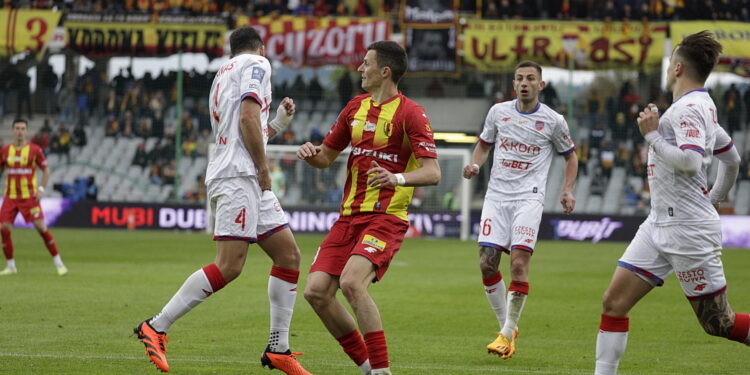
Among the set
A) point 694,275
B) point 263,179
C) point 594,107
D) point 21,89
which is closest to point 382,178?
point 263,179

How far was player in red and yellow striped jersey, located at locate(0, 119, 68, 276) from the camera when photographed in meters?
16.0

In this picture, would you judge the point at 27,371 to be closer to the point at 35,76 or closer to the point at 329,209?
the point at 329,209

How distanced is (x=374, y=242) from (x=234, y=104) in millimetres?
1683

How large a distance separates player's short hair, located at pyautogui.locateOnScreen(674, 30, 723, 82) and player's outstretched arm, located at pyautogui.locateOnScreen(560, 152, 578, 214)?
306 centimetres

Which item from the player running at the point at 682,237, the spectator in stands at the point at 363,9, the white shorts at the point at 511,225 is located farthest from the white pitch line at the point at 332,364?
the spectator in stands at the point at 363,9

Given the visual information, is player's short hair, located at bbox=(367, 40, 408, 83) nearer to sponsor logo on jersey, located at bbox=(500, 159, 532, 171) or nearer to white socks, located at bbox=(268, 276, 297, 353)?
white socks, located at bbox=(268, 276, 297, 353)

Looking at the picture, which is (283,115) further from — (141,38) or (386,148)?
(141,38)

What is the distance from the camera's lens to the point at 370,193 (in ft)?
22.5

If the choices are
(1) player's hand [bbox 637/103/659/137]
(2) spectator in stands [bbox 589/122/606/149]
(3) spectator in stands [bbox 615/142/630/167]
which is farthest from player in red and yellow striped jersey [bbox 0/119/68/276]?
(2) spectator in stands [bbox 589/122/606/149]

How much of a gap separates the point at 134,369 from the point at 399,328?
11.8 ft

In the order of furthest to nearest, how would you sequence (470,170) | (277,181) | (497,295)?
1. (277,181)
2. (497,295)
3. (470,170)

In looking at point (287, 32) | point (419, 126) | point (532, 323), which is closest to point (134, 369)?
point (419, 126)

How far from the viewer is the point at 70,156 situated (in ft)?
109

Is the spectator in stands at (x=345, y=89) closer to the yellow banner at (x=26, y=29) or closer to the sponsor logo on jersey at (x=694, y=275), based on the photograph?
the yellow banner at (x=26, y=29)
